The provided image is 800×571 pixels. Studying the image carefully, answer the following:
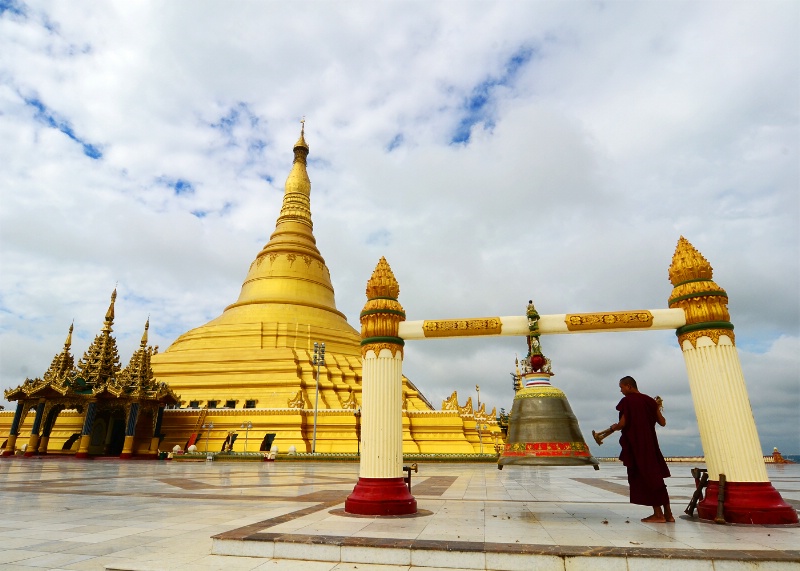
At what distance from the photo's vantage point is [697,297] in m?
7.18

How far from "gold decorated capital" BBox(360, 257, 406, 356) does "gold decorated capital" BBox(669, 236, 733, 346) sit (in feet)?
14.7

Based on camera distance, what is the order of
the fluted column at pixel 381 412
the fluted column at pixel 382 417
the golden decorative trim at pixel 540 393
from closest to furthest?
the golden decorative trim at pixel 540 393 < the fluted column at pixel 381 412 < the fluted column at pixel 382 417

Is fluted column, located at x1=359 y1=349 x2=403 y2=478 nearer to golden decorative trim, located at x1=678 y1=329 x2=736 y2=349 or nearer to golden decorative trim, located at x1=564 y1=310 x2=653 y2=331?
golden decorative trim, located at x1=564 y1=310 x2=653 y2=331

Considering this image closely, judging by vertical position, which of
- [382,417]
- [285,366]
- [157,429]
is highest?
[285,366]

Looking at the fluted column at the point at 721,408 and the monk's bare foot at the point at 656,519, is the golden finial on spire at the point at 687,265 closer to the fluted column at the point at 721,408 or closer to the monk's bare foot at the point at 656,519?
the fluted column at the point at 721,408

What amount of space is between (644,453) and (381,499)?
3.82m

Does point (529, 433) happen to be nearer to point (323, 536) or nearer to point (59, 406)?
point (323, 536)

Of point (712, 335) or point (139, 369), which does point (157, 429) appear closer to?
point (139, 369)

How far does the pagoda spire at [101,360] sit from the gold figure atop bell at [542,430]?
31744mm

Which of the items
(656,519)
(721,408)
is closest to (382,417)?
(656,519)

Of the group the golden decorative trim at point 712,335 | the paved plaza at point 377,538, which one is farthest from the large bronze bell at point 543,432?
the golden decorative trim at point 712,335

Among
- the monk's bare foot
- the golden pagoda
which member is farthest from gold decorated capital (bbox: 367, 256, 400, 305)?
the golden pagoda

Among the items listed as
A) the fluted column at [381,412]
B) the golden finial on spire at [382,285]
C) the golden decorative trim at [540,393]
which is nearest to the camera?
the golden decorative trim at [540,393]

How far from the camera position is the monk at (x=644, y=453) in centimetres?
637
